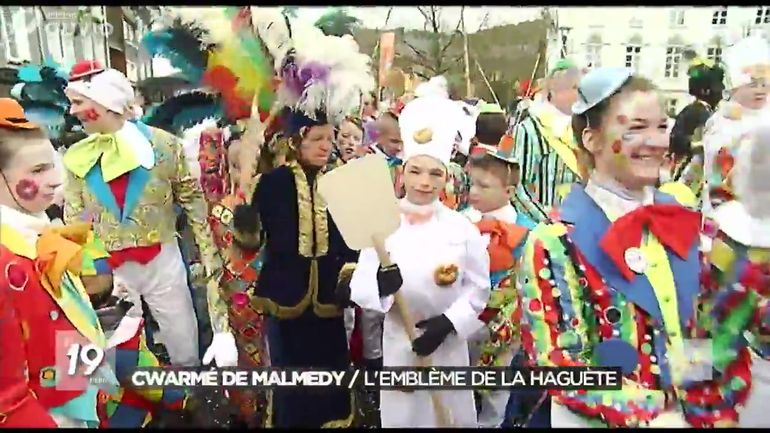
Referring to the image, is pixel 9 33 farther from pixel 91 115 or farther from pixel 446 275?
pixel 446 275

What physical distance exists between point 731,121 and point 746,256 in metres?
0.44

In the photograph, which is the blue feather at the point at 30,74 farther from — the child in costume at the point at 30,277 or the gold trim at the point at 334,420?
the gold trim at the point at 334,420

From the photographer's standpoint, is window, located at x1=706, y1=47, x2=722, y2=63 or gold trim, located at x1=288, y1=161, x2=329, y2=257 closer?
window, located at x1=706, y1=47, x2=722, y2=63

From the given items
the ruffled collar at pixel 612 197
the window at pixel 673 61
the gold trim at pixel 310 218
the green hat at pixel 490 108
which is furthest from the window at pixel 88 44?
the window at pixel 673 61

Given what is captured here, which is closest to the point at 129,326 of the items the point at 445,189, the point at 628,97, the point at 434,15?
the point at 445,189

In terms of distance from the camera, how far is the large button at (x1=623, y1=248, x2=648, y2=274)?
2.95m

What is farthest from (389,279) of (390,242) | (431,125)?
(431,125)

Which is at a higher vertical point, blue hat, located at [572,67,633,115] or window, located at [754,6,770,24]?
window, located at [754,6,770,24]

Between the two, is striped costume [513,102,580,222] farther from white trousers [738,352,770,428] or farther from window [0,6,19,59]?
window [0,6,19,59]

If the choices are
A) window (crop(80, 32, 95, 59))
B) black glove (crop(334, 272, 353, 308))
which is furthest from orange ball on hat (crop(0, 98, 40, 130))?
black glove (crop(334, 272, 353, 308))

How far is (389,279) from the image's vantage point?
3051 mm

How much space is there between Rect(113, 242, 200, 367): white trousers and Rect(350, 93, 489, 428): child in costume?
1.89 feet

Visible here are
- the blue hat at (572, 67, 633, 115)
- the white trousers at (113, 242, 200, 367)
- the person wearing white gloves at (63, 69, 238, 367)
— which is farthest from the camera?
the white trousers at (113, 242, 200, 367)

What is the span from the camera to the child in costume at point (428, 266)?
3.00 metres
